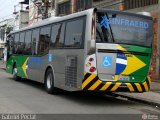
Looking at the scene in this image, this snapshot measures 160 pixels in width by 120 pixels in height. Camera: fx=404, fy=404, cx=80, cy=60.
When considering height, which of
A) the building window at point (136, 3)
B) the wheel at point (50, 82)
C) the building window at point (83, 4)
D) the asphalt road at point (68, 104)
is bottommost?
the asphalt road at point (68, 104)

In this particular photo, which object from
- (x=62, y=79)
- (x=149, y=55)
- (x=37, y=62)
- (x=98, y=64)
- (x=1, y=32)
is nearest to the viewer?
(x=98, y=64)

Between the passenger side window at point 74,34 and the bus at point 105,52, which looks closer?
the bus at point 105,52

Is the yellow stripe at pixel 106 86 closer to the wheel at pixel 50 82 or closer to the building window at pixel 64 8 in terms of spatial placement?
the wheel at pixel 50 82

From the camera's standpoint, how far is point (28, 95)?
1562cm

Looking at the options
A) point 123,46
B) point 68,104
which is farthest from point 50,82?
point 123,46

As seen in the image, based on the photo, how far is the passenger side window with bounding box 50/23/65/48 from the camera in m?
15.5

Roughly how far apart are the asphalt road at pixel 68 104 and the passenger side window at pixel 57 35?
2.03 meters

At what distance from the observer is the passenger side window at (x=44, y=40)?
17.3 meters

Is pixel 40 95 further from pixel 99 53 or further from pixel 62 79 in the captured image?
pixel 99 53

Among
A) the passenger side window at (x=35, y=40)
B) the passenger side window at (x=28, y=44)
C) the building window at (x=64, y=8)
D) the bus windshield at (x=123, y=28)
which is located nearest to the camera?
the bus windshield at (x=123, y=28)

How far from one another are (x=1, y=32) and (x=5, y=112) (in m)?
64.7

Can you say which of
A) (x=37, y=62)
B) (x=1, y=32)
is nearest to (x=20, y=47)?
(x=37, y=62)


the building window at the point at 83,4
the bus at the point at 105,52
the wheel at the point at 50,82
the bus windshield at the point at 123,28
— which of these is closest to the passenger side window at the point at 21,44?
the wheel at the point at 50,82

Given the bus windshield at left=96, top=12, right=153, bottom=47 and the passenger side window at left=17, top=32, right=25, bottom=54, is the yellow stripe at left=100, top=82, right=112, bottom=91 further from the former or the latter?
the passenger side window at left=17, top=32, right=25, bottom=54
